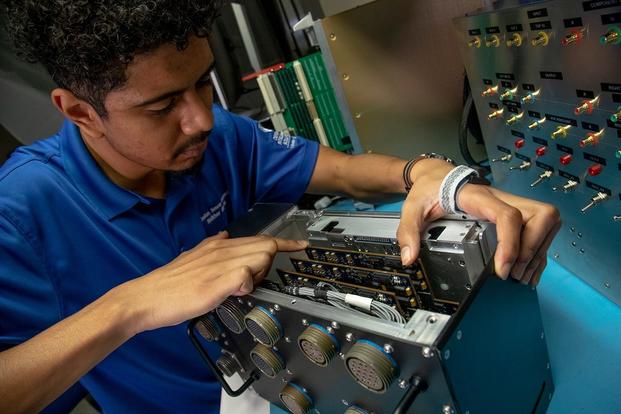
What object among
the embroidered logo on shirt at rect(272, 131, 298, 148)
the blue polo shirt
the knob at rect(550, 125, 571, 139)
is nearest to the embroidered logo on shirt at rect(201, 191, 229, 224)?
the blue polo shirt

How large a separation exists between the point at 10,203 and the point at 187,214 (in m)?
0.38

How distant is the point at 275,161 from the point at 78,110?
587mm

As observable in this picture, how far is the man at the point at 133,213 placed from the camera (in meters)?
0.68

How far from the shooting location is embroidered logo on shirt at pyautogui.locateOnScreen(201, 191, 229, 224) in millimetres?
1140

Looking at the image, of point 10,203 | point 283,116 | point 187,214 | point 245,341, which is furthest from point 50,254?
point 283,116

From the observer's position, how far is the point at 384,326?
52 cm

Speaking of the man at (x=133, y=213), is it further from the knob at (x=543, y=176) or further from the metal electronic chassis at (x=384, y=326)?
the knob at (x=543, y=176)

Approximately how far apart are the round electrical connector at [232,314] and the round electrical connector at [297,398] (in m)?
0.14

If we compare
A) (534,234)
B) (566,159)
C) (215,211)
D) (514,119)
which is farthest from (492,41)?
(215,211)

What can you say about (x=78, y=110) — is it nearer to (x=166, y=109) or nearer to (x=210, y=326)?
(x=166, y=109)

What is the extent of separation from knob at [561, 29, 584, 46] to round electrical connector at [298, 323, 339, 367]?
580mm

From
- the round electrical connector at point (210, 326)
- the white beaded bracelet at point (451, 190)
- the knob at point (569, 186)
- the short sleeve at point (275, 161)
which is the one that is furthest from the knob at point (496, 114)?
the round electrical connector at point (210, 326)

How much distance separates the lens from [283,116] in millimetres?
1686

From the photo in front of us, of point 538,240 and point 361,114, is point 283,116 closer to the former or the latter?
point 361,114
